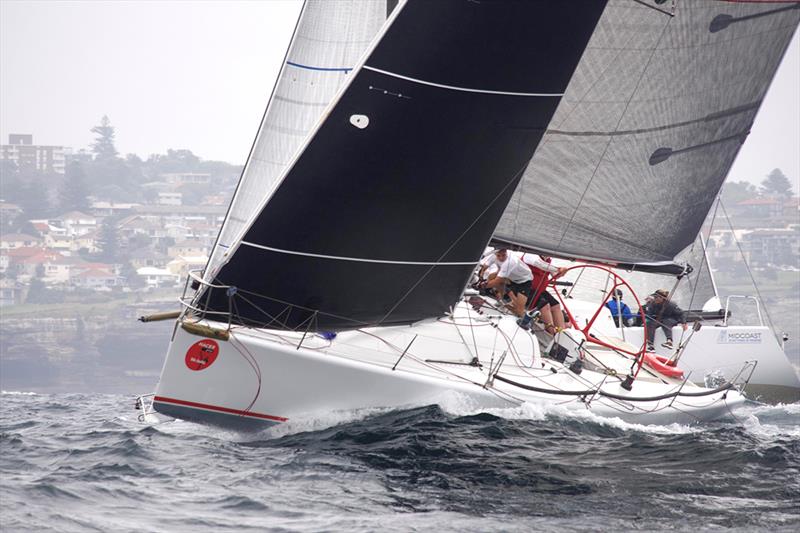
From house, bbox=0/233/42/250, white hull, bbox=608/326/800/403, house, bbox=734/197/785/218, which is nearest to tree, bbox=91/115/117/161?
house, bbox=0/233/42/250

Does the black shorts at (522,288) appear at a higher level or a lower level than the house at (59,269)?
higher

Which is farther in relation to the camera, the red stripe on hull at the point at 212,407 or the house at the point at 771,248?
the house at the point at 771,248

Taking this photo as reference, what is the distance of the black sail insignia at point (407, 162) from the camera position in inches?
266

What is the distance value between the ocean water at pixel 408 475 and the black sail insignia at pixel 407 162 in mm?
902

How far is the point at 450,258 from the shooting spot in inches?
→ 305

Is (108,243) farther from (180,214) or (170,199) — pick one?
(170,199)

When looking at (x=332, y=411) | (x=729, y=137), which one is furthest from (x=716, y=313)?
(x=332, y=411)

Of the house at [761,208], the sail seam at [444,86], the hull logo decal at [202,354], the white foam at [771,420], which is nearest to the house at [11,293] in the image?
the house at [761,208]

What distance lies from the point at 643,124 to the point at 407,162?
314cm

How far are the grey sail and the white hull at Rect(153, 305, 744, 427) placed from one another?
1.48 m

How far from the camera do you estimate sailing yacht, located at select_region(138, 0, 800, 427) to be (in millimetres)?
6867

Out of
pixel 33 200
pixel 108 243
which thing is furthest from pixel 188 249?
pixel 33 200

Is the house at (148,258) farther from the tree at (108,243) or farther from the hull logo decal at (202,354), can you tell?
the hull logo decal at (202,354)

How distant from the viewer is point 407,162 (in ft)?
23.1
